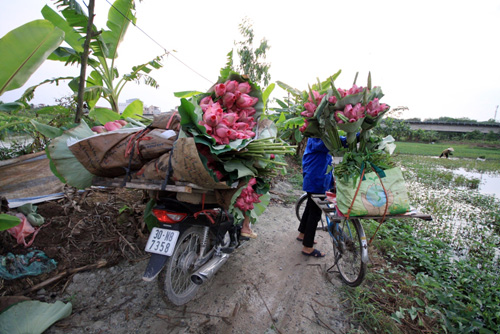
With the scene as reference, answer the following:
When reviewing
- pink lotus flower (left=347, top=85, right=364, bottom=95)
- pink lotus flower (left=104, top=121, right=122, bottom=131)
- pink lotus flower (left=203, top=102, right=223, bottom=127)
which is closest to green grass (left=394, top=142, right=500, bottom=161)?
pink lotus flower (left=347, top=85, right=364, bottom=95)

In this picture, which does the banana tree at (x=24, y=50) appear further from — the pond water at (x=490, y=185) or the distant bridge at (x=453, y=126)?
the distant bridge at (x=453, y=126)

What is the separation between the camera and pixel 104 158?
5.40 ft

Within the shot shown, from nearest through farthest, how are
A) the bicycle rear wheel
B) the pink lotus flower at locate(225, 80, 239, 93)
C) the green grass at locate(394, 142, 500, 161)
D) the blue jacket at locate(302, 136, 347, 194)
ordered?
the pink lotus flower at locate(225, 80, 239, 93), the bicycle rear wheel, the blue jacket at locate(302, 136, 347, 194), the green grass at locate(394, 142, 500, 161)

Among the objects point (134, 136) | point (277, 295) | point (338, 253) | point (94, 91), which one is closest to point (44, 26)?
point (94, 91)

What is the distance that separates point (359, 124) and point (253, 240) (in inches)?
86.5

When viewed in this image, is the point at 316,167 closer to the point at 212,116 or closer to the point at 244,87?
the point at 244,87

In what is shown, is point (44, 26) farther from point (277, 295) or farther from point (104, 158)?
point (277, 295)

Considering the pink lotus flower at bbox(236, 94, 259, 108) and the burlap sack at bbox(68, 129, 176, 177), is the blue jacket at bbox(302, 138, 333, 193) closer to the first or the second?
the pink lotus flower at bbox(236, 94, 259, 108)

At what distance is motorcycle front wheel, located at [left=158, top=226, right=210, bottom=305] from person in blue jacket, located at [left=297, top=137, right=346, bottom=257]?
149 cm

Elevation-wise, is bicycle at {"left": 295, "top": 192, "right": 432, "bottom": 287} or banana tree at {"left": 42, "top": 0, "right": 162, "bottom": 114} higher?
banana tree at {"left": 42, "top": 0, "right": 162, "bottom": 114}

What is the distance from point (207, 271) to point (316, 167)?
5.94 ft

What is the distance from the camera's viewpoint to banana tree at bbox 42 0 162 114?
10.4 feet

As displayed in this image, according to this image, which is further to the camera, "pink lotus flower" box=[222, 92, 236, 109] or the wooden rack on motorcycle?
"pink lotus flower" box=[222, 92, 236, 109]

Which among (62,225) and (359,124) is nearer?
(359,124)
